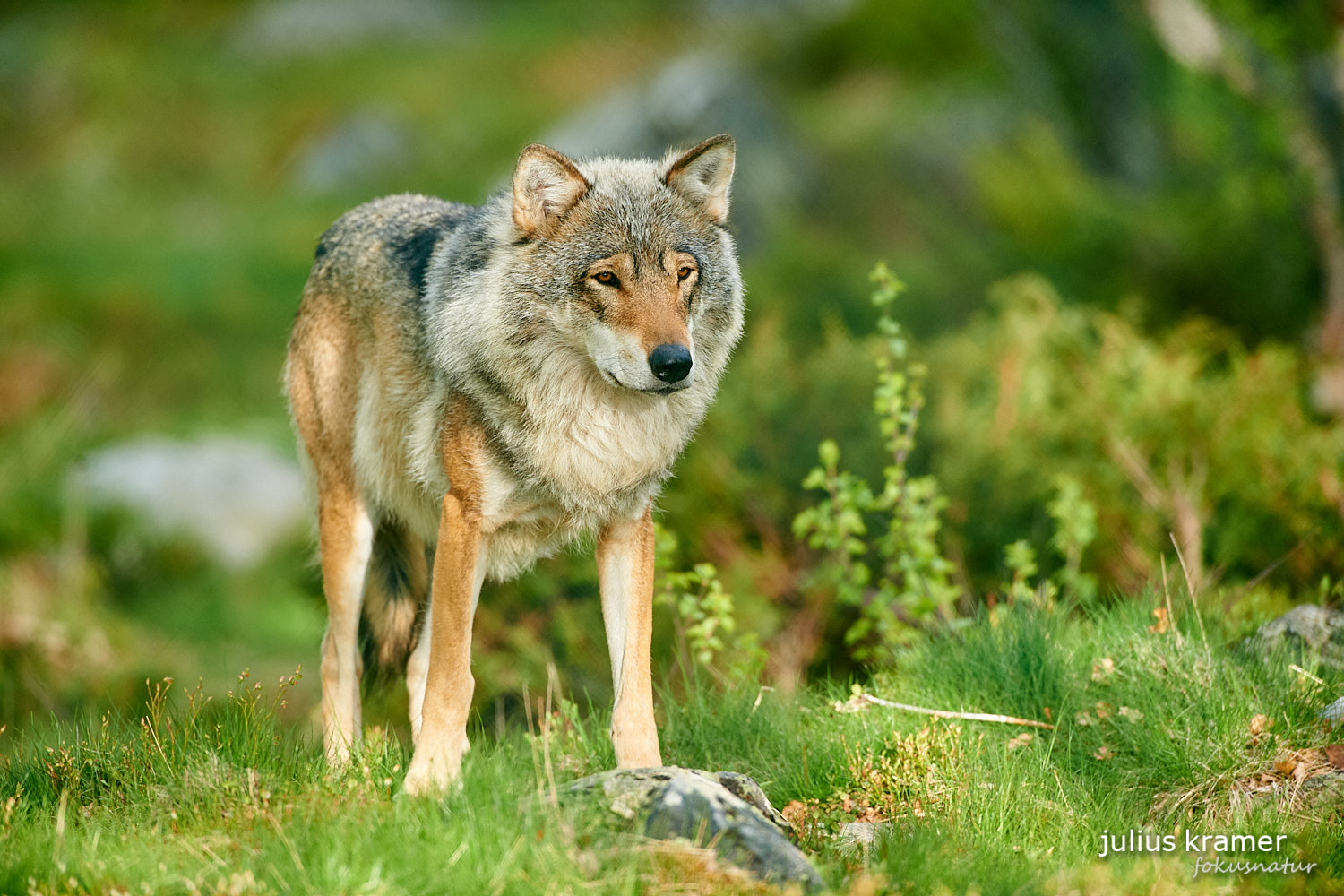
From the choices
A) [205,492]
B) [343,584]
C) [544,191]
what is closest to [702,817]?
[544,191]

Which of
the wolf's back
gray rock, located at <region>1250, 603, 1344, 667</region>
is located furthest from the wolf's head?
gray rock, located at <region>1250, 603, 1344, 667</region>

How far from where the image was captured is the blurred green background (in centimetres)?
766

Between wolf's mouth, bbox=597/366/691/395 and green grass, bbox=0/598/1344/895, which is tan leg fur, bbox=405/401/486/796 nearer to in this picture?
green grass, bbox=0/598/1344/895

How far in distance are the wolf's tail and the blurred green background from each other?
2.21 ft

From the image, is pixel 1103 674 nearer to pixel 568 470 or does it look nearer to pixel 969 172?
pixel 568 470

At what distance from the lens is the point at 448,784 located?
360cm

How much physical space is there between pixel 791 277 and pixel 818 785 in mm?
9499

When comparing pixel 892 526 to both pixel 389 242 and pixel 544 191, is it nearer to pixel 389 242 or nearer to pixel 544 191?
pixel 544 191

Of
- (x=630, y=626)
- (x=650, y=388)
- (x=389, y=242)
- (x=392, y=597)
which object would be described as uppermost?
(x=389, y=242)

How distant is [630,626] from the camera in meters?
4.35

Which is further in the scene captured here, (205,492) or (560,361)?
(205,492)

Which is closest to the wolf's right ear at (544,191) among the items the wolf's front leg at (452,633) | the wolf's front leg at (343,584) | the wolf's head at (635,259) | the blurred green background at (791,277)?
the wolf's head at (635,259)

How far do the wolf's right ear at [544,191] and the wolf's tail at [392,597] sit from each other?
1.88m

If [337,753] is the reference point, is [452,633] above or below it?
above
